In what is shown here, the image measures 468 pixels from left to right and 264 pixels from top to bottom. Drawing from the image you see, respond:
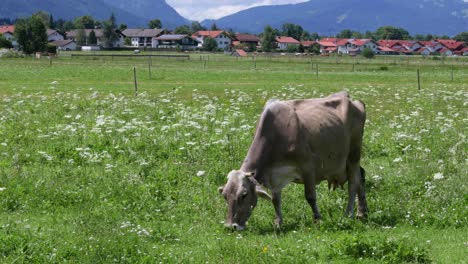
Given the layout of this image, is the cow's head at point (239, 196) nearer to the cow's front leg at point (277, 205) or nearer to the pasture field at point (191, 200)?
the pasture field at point (191, 200)

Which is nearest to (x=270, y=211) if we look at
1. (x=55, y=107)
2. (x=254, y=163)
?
(x=254, y=163)

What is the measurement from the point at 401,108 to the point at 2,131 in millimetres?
17554

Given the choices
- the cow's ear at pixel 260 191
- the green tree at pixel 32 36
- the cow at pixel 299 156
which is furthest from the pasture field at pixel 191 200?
the green tree at pixel 32 36

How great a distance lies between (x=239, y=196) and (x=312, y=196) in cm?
163

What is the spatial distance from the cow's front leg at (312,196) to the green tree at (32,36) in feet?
401

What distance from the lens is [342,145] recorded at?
43.1ft

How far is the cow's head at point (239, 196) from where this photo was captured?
11245mm

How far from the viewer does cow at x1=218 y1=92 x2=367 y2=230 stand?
11414 millimetres

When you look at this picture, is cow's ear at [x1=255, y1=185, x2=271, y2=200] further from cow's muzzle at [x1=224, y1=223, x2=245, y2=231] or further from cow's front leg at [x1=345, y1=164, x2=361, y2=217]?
cow's front leg at [x1=345, y1=164, x2=361, y2=217]

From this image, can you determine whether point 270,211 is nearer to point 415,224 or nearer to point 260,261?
point 415,224

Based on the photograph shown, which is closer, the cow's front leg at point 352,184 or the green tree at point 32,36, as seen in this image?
the cow's front leg at point 352,184

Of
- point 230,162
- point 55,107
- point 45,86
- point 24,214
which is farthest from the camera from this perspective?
point 45,86

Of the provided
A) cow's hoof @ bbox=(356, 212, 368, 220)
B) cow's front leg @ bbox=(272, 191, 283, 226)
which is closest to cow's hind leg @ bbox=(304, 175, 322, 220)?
cow's front leg @ bbox=(272, 191, 283, 226)

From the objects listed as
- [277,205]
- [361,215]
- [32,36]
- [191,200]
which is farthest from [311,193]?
[32,36]
